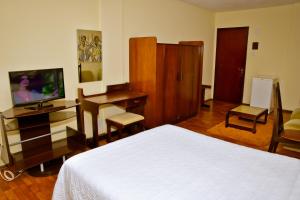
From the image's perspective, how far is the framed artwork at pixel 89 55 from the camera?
10.1 feet

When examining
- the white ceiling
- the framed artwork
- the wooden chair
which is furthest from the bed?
the white ceiling

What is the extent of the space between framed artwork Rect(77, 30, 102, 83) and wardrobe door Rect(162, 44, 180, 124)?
1085mm

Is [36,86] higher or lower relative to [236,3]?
lower

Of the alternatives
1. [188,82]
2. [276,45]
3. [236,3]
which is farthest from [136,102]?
[276,45]

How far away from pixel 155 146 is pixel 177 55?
8.19 ft

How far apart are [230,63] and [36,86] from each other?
506 cm

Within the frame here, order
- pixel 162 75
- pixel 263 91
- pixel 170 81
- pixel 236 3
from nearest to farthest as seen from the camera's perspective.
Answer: pixel 162 75 → pixel 170 81 → pixel 236 3 → pixel 263 91

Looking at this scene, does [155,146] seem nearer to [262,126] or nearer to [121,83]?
[121,83]

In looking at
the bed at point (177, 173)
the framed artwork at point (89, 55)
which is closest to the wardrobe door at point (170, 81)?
the framed artwork at point (89, 55)

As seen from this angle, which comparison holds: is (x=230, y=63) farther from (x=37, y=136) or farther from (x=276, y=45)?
(x=37, y=136)

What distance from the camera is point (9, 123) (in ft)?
8.32

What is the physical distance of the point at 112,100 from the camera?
308cm

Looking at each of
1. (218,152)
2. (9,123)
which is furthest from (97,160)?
(9,123)

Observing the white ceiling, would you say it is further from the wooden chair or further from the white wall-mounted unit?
the wooden chair
